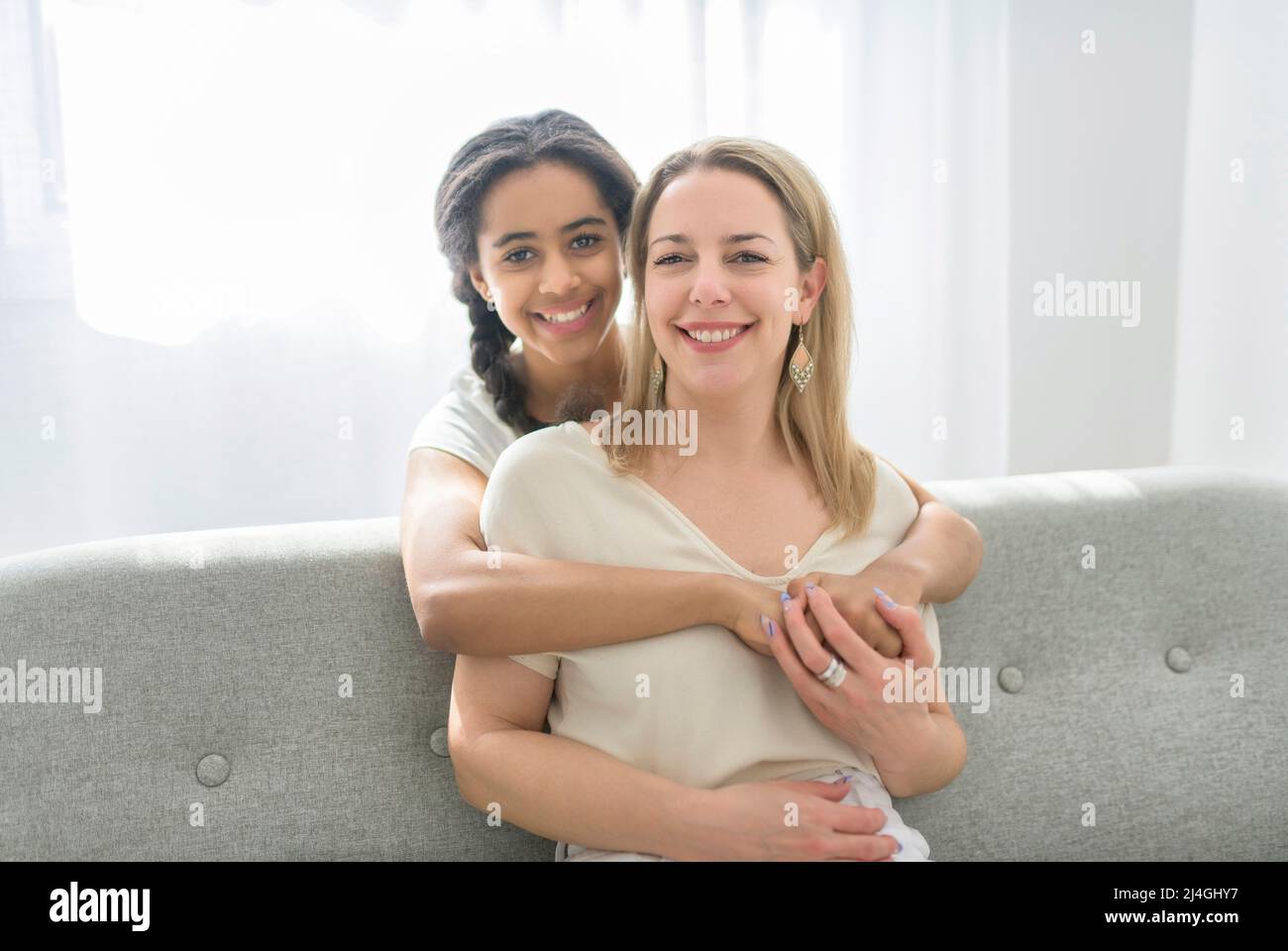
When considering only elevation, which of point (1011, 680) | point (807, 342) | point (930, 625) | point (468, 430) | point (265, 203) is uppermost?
point (265, 203)

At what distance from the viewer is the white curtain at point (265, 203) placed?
2412 millimetres

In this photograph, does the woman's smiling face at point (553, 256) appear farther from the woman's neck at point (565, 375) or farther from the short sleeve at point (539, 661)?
the short sleeve at point (539, 661)

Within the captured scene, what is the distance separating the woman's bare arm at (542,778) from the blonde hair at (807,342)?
31 centimetres

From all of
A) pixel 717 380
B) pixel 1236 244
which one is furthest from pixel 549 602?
pixel 1236 244

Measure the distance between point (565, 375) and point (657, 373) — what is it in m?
0.30

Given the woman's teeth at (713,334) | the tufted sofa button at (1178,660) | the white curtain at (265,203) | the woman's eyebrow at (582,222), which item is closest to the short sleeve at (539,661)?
the woman's teeth at (713,334)

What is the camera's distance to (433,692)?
62.5 inches

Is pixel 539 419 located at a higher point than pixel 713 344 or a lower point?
lower

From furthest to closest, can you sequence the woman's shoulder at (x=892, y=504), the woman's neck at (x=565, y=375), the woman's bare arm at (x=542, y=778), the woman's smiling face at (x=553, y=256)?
the woman's neck at (x=565, y=375)
the woman's smiling face at (x=553, y=256)
the woman's shoulder at (x=892, y=504)
the woman's bare arm at (x=542, y=778)

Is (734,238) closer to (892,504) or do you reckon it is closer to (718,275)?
(718,275)

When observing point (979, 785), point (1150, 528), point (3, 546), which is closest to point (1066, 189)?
point (1150, 528)

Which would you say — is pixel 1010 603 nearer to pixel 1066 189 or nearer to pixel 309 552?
pixel 309 552

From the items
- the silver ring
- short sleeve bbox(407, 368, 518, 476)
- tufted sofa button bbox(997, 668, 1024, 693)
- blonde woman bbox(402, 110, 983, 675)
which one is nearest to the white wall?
tufted sofa button bbox(997, 668, 1024, 693)

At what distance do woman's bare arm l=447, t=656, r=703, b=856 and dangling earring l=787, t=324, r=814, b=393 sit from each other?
1.65 ft
